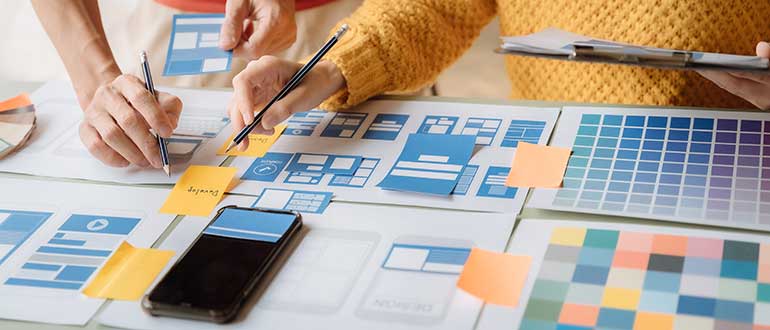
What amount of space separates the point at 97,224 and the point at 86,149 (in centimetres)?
23

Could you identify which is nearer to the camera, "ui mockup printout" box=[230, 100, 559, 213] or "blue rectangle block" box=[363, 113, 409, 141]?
"ui mockup printout" box=[230, 100, 559, 213]

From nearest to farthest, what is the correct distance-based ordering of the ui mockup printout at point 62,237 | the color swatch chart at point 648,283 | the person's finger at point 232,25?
the color swatch chart at point 648,283 < the ui mockup printout at point 62,237 < the person's finger at point 232,25

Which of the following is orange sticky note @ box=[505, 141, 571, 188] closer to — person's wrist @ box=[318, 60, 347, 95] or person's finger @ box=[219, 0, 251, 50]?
person's wrist @ box=[318, 60, 347, 95]

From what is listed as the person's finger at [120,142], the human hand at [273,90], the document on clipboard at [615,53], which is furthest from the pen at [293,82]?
the document on clipboard at [615,53]

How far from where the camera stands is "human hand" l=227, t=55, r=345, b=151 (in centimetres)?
111

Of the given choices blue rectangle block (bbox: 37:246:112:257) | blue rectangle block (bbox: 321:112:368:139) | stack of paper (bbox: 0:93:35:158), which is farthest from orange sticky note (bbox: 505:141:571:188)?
stack of paper (bbox: 0:93:35:158)

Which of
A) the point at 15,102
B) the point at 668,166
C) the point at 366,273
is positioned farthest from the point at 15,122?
the point at 668,166

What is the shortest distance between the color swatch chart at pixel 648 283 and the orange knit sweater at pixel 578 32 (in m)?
0.44

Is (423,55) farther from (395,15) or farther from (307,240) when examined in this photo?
(307,240)

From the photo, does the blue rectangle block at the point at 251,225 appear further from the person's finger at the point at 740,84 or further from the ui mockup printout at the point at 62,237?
the person's finger at the point at 740,84

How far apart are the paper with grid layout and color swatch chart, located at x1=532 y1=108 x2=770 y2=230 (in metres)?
0.04

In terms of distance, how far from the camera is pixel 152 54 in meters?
1.79

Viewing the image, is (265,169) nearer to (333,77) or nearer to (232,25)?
(333,77)

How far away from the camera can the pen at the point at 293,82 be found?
1.09 meters
